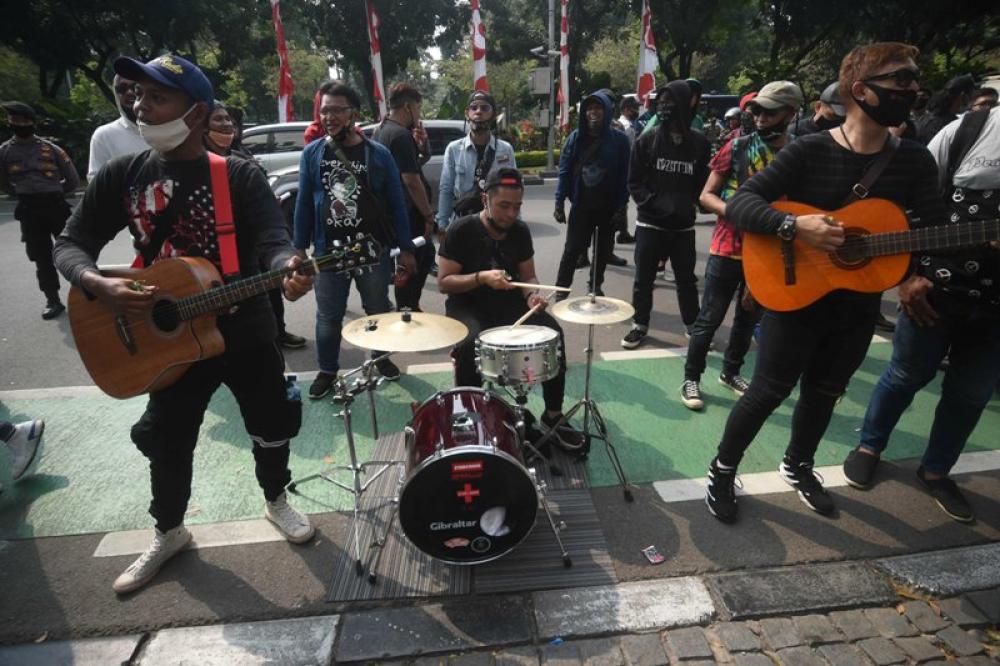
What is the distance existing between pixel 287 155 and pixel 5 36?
51.1ft

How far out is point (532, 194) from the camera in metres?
15.3

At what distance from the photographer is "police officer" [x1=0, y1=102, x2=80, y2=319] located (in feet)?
19.4

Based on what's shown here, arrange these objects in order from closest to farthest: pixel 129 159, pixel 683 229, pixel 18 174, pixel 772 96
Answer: pixel 129 159
pixel 772 96
pixel 683 229
pixel 18 174

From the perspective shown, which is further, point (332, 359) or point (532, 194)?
point (532, 194)

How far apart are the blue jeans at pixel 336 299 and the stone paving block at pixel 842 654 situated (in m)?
3.39

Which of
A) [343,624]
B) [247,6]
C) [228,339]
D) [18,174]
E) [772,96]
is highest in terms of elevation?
[247,6]

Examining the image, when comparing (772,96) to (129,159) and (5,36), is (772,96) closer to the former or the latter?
(129,159)

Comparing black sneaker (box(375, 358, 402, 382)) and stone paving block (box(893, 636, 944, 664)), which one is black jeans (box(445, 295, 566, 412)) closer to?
black sneaker (box(375, 358, 402, 382))

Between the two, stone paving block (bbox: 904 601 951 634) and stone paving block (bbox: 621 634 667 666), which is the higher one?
stone paving block (bbox: 904 601 951 634)

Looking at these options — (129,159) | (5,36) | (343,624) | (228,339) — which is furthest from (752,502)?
(5,36)

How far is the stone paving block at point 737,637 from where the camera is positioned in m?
2.36

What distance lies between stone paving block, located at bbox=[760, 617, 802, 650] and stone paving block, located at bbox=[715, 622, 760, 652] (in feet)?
0.18

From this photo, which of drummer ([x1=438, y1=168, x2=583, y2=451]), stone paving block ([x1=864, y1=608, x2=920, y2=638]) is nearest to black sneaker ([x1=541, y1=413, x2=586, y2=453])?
drummer ([x1=438, y1=168, x2=583, y2=451])

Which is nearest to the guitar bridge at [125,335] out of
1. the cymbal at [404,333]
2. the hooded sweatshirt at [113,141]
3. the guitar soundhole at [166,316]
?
the guitar soundhole at [166,316]
